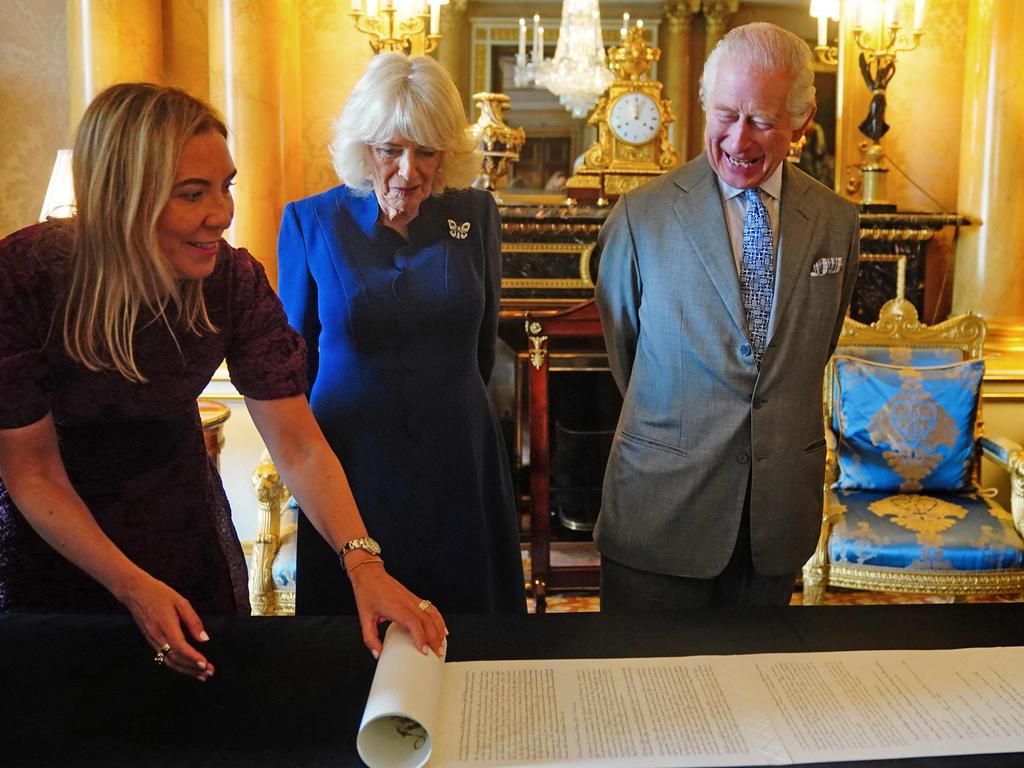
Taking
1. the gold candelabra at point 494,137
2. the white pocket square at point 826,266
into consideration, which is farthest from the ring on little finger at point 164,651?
the gold candelabra at point 494,137

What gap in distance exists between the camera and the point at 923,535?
3.28m

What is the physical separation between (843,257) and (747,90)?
0.39 m

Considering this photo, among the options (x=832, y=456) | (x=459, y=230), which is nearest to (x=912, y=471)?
(x=832, y=456)

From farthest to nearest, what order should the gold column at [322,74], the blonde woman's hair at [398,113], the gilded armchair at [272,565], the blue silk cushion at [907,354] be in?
1. the gold column at [322,74]
2. the blue silk cushion at [907,354]
3. the gilded armchair at [272,565]
4. the blonde woman's hair at [398,113]

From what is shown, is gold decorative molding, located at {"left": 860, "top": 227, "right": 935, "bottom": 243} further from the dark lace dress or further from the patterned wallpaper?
the dark lace dress

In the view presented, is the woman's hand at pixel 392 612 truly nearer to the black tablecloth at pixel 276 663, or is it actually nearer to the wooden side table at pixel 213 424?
the black tablecloth at pixel 276 663

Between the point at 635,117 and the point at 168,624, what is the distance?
13.5ft

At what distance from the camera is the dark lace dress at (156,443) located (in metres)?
1.72

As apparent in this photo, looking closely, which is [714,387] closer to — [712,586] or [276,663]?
[712,586]

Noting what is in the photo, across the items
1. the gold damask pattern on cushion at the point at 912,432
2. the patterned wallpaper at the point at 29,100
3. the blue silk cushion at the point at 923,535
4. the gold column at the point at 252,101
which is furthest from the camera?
the patterned wallpaper at the point at 29,100

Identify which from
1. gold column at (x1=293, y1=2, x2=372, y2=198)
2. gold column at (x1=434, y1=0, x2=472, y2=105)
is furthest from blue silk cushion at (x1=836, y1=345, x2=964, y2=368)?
gold column at (x1=293, y1=2, x2=372, y2=198)

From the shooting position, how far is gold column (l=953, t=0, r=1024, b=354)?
489 centimetres

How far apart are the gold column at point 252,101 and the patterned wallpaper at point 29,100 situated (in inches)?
29.0

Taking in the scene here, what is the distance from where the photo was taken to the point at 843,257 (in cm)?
210
